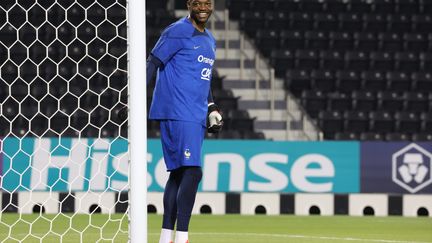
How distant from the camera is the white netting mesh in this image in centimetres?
927

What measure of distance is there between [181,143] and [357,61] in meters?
11.2

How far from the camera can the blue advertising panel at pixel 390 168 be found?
11273 mm

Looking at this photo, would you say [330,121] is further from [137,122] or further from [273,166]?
[137,122]

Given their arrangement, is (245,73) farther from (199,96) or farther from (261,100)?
(199,96)

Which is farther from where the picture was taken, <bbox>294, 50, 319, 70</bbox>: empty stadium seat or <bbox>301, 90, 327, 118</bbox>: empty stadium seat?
<bbox>294, 50, 319, 70</bbox>: empty stadium seat

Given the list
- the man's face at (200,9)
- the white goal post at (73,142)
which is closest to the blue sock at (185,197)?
the white goal post at (73,142)

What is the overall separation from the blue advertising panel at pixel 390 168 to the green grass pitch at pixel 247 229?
55cm

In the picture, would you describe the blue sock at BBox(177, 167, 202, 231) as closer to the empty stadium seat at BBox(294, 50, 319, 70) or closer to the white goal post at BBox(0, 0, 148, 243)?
the white goal post at BBox(0, 0, 148, 243)

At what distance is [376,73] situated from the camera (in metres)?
15.7

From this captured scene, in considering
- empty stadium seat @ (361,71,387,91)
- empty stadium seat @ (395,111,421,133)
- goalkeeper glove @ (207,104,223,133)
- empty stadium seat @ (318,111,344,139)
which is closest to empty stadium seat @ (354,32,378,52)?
empty stadium seat @ (361,71,387,91)

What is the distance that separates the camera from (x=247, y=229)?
846 centimetres

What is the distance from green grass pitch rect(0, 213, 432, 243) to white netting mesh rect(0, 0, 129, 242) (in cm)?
4

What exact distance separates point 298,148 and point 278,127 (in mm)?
3561

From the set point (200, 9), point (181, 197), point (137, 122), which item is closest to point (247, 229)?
point (181, 197)
